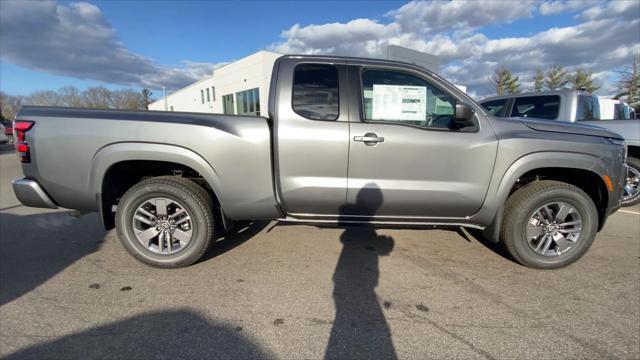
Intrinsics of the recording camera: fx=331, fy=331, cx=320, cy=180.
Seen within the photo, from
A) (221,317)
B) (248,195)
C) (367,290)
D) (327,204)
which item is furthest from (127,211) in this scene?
(367,290)

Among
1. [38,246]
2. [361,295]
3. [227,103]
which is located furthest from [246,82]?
[361,295]

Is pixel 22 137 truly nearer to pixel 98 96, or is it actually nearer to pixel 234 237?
pixel 234 237

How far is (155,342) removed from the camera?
2201mm

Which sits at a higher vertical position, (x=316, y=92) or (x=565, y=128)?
(x=316, y=92)

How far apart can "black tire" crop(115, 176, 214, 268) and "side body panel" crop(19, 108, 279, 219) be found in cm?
25

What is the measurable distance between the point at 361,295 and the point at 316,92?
189cm

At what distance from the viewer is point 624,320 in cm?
251

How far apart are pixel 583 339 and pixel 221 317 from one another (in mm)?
2564

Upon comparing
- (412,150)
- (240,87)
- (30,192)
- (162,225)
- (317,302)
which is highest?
(240,87)

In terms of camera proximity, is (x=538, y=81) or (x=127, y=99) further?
(x=127, y=99)

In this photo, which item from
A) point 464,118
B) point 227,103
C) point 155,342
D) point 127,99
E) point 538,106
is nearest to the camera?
point 155,342

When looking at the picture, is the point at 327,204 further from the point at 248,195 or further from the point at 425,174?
the point at 425,174

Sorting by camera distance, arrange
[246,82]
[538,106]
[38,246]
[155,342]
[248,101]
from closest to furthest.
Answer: [155,342] < [38,246] < [538,106] < [246,82] < [248,101]

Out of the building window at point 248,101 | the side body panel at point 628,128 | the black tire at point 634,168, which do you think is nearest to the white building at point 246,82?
the building window at point 248,101
